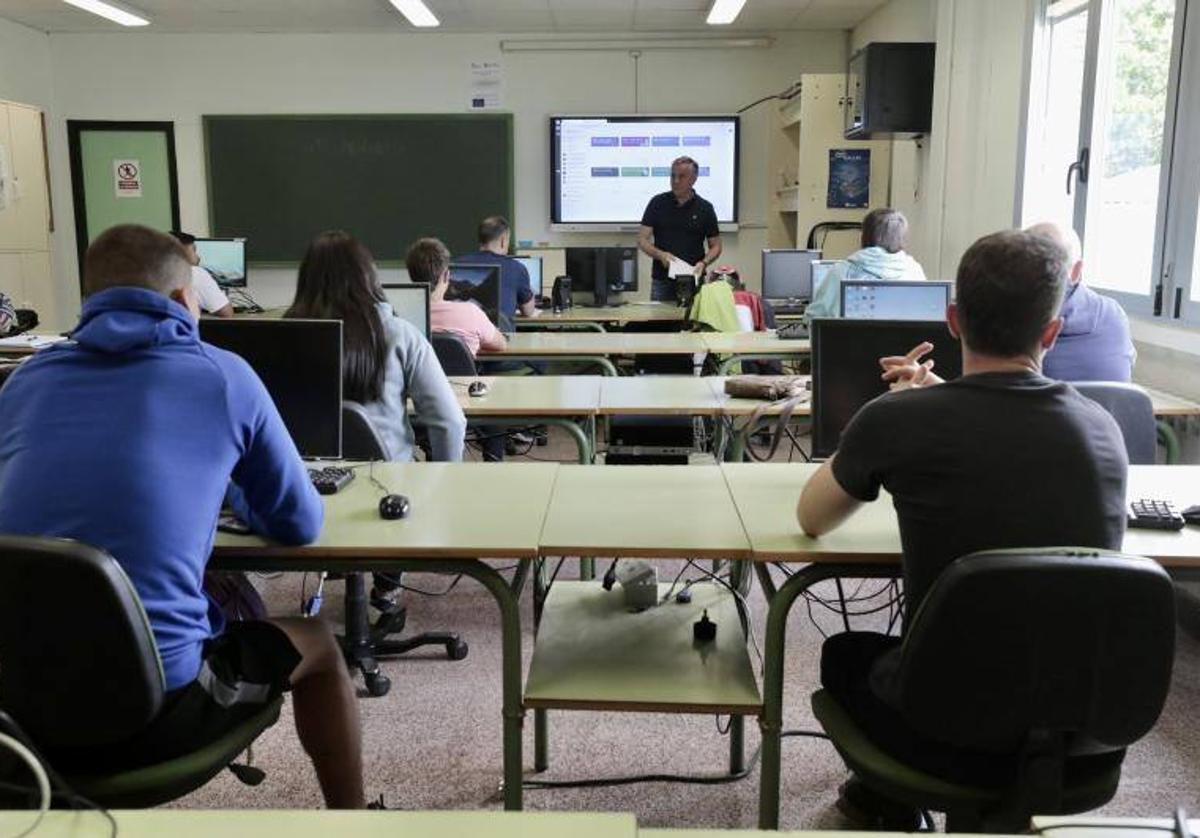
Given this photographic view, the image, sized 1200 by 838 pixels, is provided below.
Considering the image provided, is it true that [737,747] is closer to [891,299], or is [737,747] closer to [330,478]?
[330,478]

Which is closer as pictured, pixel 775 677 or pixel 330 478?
pixel 775 677

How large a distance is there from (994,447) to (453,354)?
303cm

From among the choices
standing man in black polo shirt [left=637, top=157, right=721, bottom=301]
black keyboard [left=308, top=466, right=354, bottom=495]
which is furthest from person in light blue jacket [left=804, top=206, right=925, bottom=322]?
black keyboard [left=308, top=466, right=354, bottom=495]

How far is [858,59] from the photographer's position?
6.45 m

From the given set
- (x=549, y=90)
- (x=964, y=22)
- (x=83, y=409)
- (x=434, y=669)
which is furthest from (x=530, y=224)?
(x=83, y=409)

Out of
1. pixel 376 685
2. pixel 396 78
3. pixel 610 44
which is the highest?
pixel 610 44

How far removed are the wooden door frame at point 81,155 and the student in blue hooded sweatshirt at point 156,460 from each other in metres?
7.67

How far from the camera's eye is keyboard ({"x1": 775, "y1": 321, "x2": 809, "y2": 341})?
5.43 metres

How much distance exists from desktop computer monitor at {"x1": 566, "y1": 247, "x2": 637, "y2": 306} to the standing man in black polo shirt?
0.26 m

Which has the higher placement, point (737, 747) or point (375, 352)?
point (375, 352)

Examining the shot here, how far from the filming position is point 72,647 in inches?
59.2

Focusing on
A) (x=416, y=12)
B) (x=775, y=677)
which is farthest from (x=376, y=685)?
(x=416, y=12)

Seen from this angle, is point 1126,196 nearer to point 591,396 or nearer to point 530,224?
point 591,396

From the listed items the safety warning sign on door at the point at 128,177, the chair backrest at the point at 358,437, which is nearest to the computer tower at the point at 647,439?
the chair backrest at the point at 358,437
